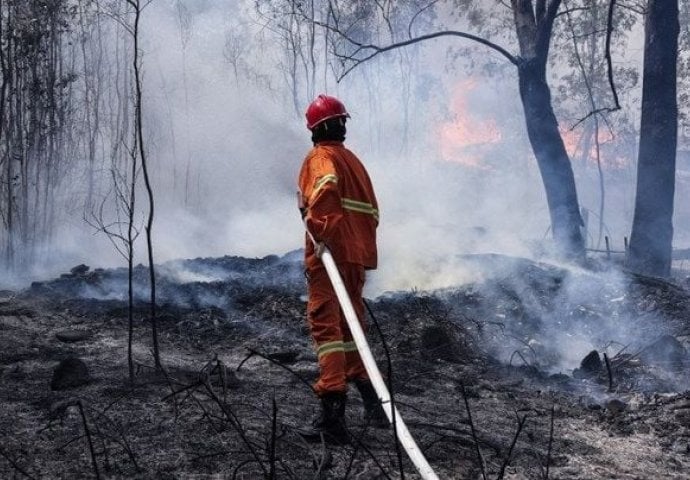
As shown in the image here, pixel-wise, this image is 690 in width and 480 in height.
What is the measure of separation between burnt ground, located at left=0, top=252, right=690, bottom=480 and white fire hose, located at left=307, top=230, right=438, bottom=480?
0.44 feet

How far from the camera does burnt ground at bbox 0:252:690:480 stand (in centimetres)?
301

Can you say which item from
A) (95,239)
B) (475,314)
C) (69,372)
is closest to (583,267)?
(475,314)

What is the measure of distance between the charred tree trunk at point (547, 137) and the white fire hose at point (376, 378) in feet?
24.5

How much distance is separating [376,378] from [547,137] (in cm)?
851

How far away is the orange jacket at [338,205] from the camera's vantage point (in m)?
3.57

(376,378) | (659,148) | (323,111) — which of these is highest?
(659,148)

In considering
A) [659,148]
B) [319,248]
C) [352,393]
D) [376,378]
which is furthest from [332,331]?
[659,148]

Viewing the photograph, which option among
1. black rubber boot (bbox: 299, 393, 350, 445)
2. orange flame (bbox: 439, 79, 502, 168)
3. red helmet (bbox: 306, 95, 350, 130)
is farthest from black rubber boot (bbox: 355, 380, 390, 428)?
orange flame (bbox: 439, 79, 502, 168)

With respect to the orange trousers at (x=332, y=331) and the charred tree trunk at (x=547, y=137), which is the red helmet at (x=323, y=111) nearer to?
the orange trousers at (x=332, y=331)

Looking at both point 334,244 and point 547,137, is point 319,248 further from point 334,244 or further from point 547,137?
point 547,137

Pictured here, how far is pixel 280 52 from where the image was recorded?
90.2 feet

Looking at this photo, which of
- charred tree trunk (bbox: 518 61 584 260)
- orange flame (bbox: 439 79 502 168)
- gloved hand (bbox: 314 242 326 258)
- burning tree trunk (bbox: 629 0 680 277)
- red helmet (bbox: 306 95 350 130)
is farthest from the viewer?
orange flame (bbox: 439 79 502 168)

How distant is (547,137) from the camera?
10.2 m

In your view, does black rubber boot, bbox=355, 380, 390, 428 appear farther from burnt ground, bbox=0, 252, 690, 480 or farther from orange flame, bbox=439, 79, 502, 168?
orange flame, bbox=439, 79, 502, 168
